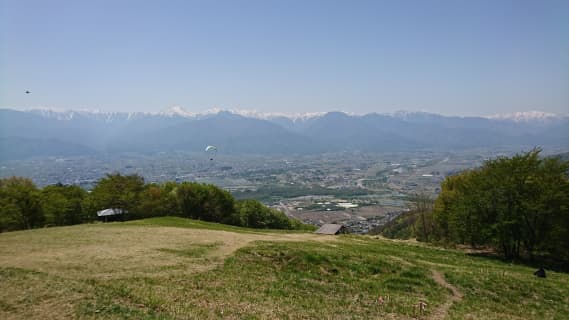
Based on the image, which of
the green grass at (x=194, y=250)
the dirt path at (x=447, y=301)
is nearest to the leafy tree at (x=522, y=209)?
the dirt path at (x=447, y=301)

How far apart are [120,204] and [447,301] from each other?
6302 centimetres

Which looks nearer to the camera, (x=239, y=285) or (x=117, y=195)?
(x=239, y=285)

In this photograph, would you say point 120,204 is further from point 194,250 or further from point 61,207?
point 194,250

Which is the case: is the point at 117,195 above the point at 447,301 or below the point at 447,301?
below

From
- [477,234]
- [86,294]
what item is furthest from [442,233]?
[86,294]

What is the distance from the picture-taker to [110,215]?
61.0 meters

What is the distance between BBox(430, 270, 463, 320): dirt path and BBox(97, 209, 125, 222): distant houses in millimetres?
56869

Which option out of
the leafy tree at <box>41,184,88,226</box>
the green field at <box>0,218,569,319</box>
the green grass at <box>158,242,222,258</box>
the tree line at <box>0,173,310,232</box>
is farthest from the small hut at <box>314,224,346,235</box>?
the leafy tree at <box>41,184,88,226</box>

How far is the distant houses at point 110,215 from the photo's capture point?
59444 millimetres

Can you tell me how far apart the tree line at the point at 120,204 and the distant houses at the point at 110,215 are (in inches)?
27.3

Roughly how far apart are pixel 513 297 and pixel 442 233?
42436 mm

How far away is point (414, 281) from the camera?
20.9 m

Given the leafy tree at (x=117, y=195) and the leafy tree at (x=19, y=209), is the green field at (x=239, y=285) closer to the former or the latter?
the leafy tree at (x=19, y=209)

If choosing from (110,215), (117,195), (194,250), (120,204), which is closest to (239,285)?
(194,250)
